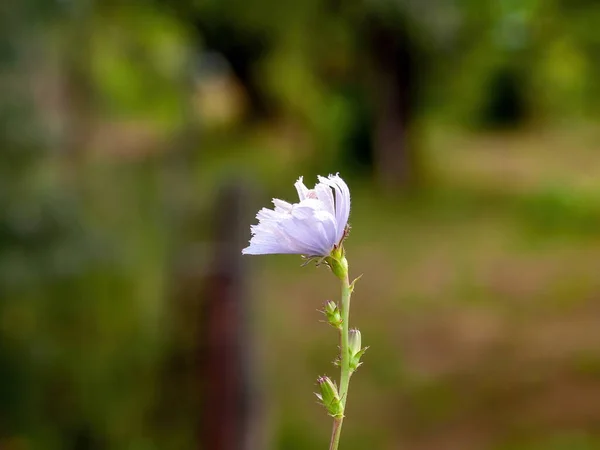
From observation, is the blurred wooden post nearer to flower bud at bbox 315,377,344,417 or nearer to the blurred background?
the blurred background

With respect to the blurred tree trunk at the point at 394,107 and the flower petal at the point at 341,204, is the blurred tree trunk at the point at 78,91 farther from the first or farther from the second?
the blurred tree trunk at the point at 394,107

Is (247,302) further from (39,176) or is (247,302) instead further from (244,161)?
(244,161)

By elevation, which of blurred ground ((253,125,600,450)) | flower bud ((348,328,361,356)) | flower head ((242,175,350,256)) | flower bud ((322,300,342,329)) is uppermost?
Answer: flower head ((242,175,350,256))

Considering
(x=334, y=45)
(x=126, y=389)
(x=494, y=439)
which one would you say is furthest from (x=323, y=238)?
(x=334, y=45)

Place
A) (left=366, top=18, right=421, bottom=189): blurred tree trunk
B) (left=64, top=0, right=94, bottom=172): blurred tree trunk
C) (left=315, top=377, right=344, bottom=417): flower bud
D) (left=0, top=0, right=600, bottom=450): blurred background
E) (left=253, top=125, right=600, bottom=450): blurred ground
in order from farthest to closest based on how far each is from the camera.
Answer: (left=366, top=18, right=421, bottom=189): blurred tree trunk
(left=64, top=0, right=94, bottom=172): blurred tree trunk
(left=253, top=125, right=600, bottom=450): blurred ground
(left=0, top=0, right=600, bottom=450): blurred background
(left=315, top=377, right=344, bottom=417): flower bud

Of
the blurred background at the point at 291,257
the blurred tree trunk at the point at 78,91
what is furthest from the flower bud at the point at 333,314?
the blurred tree trunk at the point at 78,91

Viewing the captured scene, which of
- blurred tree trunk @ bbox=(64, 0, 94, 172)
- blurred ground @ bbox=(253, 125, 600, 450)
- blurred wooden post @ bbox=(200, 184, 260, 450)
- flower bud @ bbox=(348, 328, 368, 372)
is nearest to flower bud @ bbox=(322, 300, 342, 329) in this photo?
flower bud @ bbox=(348, 328, 368, 372)
